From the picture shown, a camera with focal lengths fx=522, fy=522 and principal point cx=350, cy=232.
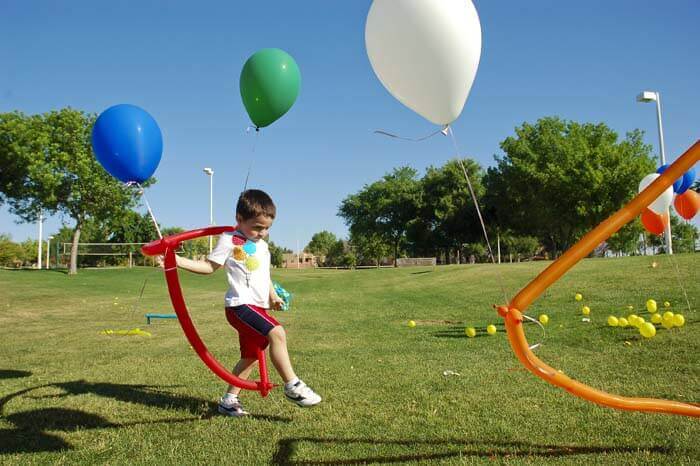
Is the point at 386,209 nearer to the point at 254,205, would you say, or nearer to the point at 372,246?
the point at 372,246

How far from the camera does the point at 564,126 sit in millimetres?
45719

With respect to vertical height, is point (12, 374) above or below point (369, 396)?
below

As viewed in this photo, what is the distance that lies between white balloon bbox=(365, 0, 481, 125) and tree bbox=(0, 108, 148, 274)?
30425mm

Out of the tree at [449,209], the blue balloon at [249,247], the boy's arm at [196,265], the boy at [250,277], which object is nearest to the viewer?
the boy's arm at [196,265]

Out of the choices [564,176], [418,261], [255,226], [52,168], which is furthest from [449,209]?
[255,226]

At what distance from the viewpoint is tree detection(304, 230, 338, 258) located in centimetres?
9225

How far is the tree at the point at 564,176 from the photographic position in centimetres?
4012

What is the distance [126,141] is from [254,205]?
1.39 meters

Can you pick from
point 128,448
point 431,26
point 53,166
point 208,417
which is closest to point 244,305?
point 208,417

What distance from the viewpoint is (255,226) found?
15.0 ft

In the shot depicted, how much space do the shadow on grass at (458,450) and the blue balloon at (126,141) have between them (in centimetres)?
286

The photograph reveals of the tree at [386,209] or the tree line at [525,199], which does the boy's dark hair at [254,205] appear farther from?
the tree at [386,209]

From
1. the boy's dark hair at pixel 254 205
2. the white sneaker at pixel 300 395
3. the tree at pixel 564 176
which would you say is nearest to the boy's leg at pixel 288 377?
the white sneaker at pixel 300 395

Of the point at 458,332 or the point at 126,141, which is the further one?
the point at 458,332
